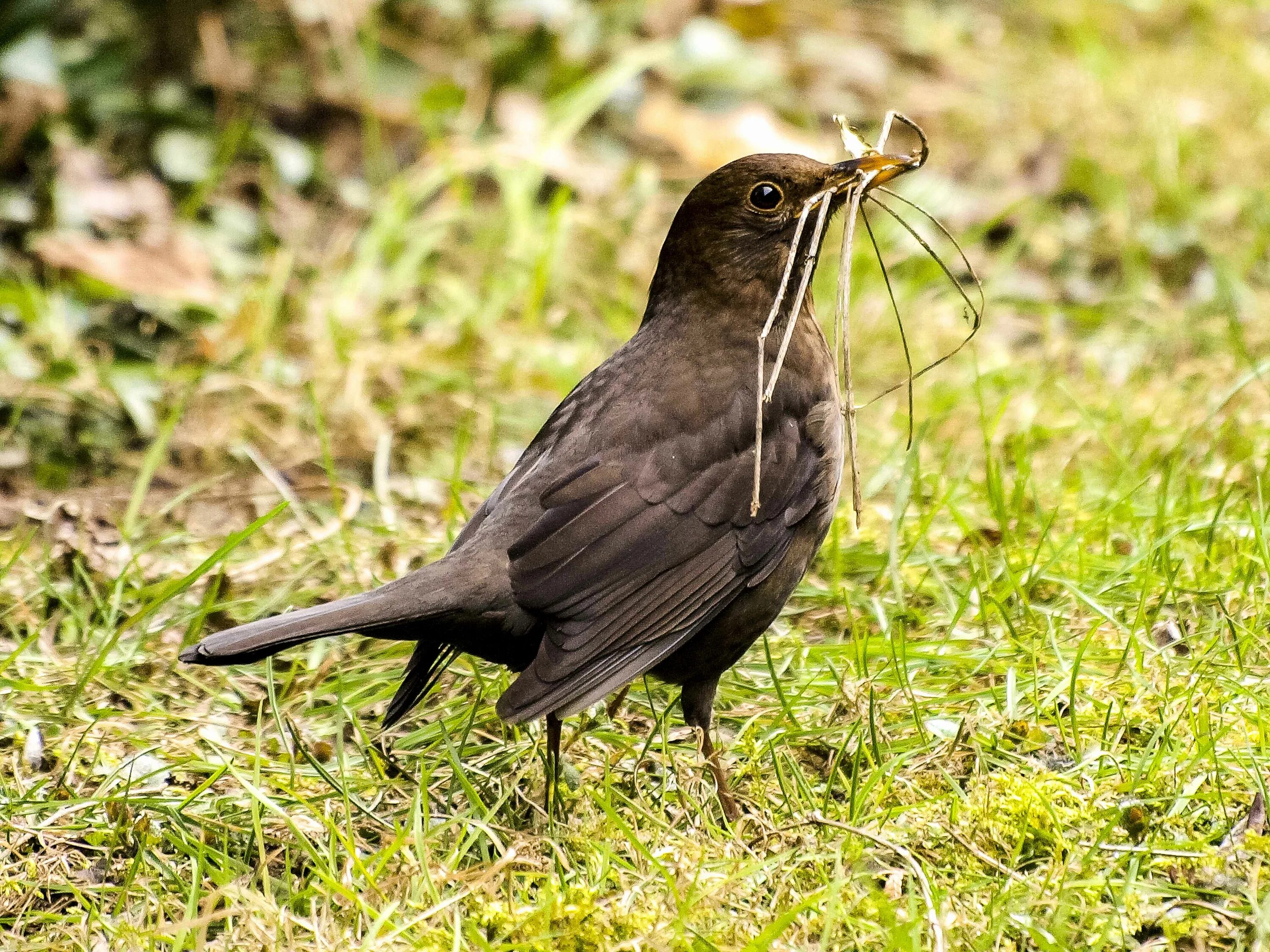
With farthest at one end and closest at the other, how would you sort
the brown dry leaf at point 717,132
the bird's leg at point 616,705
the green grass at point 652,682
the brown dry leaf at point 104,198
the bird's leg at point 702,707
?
the brown dry leaf at point 717,132 → the brown dry leaf at point 104,198 → the bird's leg at point 616,705 → the bird's leg at point 702,707 → the green grass at point 652,682

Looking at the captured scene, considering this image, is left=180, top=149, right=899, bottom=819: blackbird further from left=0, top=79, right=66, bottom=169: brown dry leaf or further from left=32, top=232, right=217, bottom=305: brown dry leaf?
left=0, top=79, right=66, bottom=169: brown dry leaf

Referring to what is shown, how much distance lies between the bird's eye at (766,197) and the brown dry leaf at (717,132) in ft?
10.4

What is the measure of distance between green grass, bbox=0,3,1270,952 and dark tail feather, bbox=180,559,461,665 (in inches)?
14.9

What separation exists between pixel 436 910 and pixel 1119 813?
1.33 metres

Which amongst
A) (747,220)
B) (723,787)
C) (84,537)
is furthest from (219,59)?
(723,787)

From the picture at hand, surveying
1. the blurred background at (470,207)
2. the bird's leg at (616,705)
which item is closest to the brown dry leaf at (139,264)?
the blurred background at (470,207)

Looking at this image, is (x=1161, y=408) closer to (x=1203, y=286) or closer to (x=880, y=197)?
(x=1203, y=286)

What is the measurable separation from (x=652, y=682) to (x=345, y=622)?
1.13m

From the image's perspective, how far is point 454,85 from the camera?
Result: 272 inches

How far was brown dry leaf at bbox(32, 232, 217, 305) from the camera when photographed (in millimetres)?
5680

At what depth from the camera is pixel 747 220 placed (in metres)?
3.60

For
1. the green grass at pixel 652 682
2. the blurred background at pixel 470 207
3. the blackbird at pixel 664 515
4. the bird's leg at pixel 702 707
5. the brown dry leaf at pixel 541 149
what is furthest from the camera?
the brown dry leaf at pixel 541 149

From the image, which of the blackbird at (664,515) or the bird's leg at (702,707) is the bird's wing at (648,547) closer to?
the blackbird at (664,515)

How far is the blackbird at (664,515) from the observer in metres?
3.05
